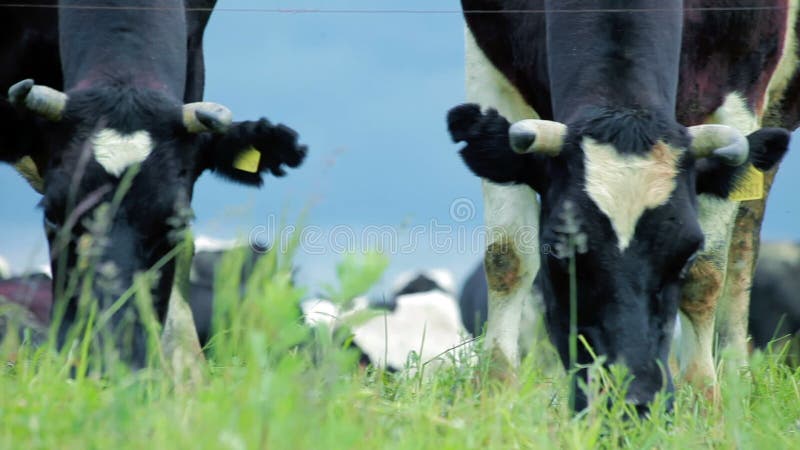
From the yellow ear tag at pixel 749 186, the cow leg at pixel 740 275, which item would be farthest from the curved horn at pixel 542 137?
the cow leg at pixel 740 275

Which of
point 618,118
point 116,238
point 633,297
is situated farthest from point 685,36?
point 116,238

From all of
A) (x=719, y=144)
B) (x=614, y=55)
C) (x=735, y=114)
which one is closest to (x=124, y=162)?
(x=614, y=55)

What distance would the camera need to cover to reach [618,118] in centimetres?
538

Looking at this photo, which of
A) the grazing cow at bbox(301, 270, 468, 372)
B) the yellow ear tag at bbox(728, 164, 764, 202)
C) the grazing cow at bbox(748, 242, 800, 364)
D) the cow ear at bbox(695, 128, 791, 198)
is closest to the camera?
the cow ear at bbox(695, 128, 791, 198)

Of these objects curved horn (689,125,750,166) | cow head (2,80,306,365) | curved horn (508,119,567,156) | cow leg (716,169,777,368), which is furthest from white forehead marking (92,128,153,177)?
cow leg (716,169,777,368)

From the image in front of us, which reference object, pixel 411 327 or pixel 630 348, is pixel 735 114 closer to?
pixel 630 348

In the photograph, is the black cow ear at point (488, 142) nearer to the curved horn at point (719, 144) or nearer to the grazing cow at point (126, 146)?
the curved horn at point (719, 144)

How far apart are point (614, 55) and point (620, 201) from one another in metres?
0.89

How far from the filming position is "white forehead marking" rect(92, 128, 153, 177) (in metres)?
5.49

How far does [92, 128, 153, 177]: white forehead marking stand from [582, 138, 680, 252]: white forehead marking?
188 centimetres

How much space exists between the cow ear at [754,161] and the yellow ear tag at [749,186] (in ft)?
0.07

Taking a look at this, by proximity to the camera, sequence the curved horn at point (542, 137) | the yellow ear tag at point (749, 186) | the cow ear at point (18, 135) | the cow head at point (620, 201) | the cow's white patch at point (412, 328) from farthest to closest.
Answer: the cow's white patch at point (412, 328), the cow ear at point (18, 135), the yellow ear tag at point (749, 186), the curved horn at point (542, 137), the cow head at point (620, 201)

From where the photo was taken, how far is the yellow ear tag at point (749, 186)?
589 centimetres

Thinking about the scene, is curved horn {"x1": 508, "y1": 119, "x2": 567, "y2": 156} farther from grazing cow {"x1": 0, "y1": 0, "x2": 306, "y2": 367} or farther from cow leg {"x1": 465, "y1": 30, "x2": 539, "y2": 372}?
cow leg {"x1": 465, "y1": 30, "x2": 539, "y2": 372}
